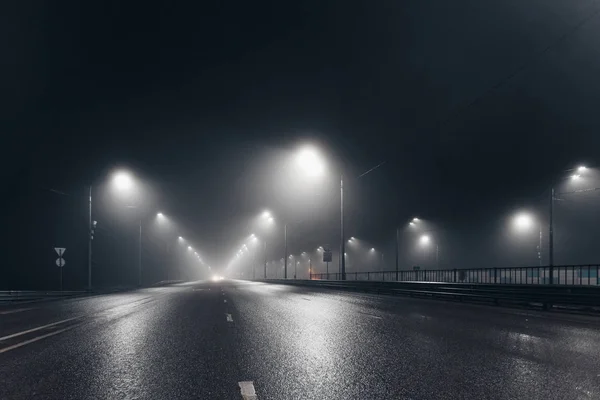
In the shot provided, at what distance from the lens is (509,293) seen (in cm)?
1836

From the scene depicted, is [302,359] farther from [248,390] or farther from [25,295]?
[25,295]

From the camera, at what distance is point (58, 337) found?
391 inches

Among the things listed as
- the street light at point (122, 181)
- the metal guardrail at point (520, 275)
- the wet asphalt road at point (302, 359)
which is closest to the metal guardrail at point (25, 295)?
the street light at point (122, 181)

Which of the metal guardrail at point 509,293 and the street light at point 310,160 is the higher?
the street light at point 310,160

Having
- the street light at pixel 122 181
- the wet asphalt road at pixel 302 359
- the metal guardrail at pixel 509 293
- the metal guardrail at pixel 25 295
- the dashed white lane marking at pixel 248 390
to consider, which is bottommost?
the metal guardrail at pixel 25 295

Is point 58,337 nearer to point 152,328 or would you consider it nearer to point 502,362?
point 152,328

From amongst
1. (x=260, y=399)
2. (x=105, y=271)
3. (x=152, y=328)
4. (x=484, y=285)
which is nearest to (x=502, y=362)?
(x=260, y=399)

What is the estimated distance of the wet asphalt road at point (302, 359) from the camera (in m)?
5.55

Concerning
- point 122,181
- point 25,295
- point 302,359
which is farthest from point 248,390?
point 122,181

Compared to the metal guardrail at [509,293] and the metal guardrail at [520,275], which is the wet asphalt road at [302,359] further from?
the metal guardrail at [520,275]

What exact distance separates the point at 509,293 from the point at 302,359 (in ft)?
43.5

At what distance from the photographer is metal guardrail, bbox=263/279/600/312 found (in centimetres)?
1494

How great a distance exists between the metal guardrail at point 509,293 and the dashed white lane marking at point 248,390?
1205 cm

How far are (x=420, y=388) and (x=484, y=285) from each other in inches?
607
